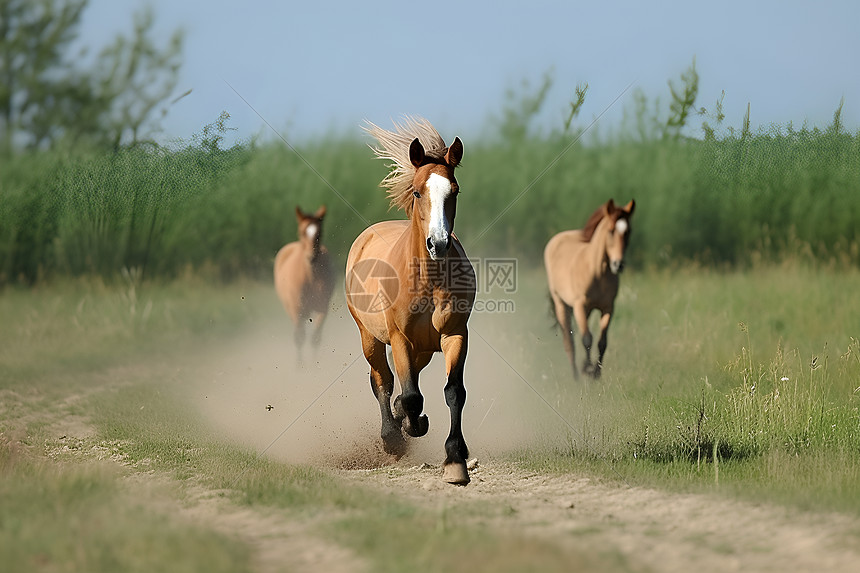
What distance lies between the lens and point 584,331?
12.2 m

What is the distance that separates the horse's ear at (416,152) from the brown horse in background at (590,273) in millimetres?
5213

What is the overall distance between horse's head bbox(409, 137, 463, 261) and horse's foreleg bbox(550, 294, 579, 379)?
5.87m

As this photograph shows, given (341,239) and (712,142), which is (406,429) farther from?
(712,142)

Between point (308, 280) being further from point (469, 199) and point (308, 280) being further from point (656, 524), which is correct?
point (656, 524)

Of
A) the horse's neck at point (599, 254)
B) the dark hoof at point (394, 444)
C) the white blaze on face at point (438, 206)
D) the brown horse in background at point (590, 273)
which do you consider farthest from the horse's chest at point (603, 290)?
the white blaze on face at point (438, 206)

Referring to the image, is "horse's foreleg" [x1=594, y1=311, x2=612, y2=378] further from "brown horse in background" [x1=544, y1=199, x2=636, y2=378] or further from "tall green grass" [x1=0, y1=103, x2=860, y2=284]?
"tall green grass" [x1=0, y1=103, x2=860, y2=284]

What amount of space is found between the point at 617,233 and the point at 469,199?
7937 millimetres

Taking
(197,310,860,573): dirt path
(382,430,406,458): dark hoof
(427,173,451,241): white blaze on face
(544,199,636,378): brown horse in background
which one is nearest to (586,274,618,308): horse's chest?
(544,199,636,378): brown horse in background

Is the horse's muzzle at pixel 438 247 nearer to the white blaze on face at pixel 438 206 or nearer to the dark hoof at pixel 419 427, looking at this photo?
the white blaze on face at pixel 438 206

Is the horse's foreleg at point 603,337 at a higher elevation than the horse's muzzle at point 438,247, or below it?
below

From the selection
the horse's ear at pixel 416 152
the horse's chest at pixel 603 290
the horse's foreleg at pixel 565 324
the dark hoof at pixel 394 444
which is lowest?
the dark hoof at pixel 394 444

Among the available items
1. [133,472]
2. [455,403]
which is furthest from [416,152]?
[133,472]

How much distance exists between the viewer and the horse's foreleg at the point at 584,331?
11.9 metres

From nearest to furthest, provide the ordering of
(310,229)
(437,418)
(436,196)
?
(436,196) → (437,418) → (310,229)
